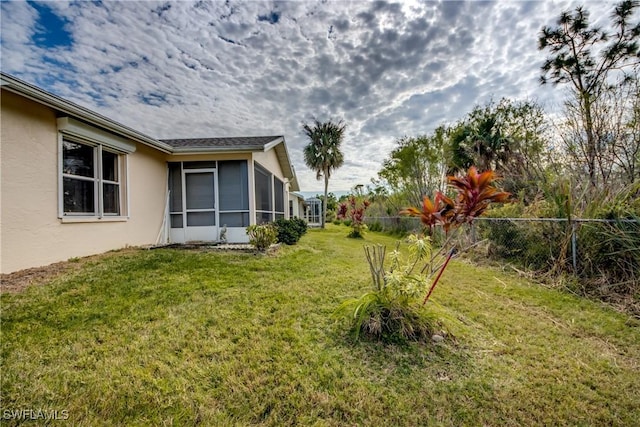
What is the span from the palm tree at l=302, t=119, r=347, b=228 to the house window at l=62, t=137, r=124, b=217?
18866mm

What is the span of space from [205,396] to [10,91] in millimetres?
5842

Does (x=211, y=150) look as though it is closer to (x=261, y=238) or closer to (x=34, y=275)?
(x=261, y=238)

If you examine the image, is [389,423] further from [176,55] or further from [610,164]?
[176,55]

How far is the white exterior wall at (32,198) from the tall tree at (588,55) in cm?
1262

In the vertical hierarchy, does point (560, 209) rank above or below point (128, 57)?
below

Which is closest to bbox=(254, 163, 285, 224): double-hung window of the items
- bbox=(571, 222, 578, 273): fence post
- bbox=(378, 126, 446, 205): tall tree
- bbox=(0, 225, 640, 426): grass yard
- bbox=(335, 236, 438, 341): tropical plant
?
bbox=(0, 225, 640, 426): grass yard

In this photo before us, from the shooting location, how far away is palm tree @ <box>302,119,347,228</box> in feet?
82.0

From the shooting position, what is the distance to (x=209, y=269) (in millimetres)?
5734

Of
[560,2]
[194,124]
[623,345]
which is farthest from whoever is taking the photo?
[194,124]

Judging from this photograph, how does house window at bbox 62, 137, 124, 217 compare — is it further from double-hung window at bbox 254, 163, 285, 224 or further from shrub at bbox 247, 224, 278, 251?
double-hung window at bbox 254, 163, 285, 224

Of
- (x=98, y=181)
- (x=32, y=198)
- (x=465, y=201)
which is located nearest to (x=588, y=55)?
(x=465, y=201)

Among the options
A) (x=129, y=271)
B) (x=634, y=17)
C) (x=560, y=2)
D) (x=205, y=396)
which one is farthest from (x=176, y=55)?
(x=634, y=17)

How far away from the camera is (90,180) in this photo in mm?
6184

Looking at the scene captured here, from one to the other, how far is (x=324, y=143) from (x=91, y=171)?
A: 2047cm
